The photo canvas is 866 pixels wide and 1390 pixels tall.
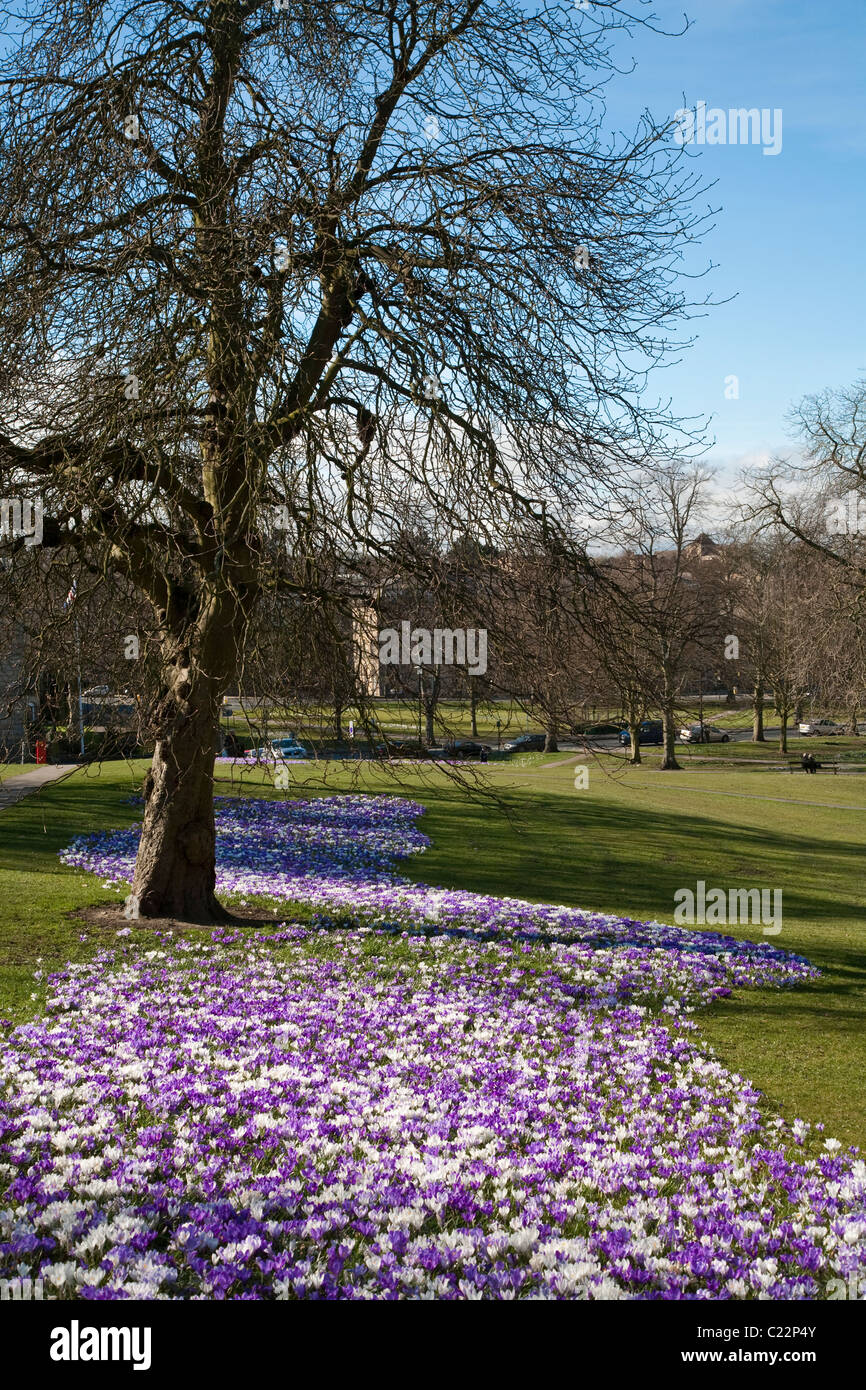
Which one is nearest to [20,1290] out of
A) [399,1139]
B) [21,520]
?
[399,1139]

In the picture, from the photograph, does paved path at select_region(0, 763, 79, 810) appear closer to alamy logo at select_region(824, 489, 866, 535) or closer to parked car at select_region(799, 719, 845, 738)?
alamy logo at select_region(824, 489, 866, 535)

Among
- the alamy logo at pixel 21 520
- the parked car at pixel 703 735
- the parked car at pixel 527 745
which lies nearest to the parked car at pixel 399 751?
the alamy logo at pixel 21 520

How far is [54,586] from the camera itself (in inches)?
409

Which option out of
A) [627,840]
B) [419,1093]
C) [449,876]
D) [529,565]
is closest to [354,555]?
[529,565]

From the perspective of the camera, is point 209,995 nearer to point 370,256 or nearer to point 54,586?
point 54,586

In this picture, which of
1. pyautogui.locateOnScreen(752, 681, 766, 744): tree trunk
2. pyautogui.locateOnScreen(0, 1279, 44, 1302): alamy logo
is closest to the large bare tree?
pyautogui.locateOnScreen(0, 1279, 44, 1302): alamy logo

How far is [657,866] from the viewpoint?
18.1 meters

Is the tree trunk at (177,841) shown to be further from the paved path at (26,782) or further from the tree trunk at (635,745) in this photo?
the paved path at (26,782)

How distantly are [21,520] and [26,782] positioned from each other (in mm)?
16970

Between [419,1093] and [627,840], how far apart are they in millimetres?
15760

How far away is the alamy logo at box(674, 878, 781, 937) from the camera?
13360 mm
